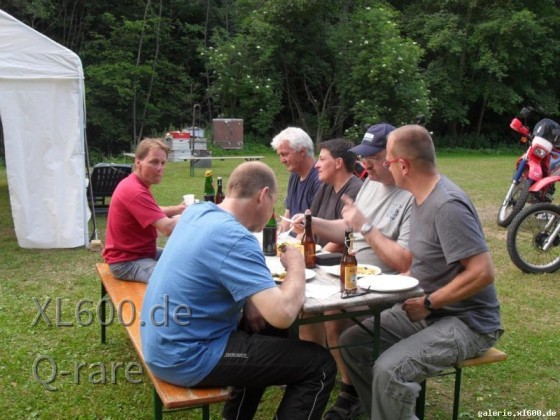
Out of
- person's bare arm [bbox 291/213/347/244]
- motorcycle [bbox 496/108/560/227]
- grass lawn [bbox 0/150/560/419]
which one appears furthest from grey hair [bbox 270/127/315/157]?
motorcycle [bbox 496/108/560/227]

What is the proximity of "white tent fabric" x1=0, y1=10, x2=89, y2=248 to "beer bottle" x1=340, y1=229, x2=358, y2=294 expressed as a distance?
172 inches

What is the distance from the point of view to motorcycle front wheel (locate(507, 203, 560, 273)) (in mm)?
5242

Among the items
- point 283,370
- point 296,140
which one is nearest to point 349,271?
point 283,370

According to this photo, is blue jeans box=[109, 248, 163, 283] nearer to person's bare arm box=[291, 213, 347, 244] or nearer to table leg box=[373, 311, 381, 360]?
person's bare arm box=[291, 213, 347, 244]

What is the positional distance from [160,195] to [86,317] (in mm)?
5301

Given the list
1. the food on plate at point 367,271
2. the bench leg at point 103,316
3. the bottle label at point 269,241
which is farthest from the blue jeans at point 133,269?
the food on plate at point 367,271

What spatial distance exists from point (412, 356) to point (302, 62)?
1858 cm

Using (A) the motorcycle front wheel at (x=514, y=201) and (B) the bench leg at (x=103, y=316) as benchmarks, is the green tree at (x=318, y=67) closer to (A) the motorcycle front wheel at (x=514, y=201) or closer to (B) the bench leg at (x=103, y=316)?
(A) the motorcycle front wheel at (x=514, y=201)

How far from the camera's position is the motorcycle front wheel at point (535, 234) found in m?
5.24

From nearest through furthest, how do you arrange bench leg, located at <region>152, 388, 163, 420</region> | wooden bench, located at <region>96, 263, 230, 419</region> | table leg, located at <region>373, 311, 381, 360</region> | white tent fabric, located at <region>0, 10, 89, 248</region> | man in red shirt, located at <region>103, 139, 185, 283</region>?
1. wooden bench, located at <region>96, 263, 230, 419</region>
2. bench leg, located at <region>152, 388, 163, 420</region>
3. table leg, located at <region>373, 311, 381, 360</region>
4. man in red shirt, located at <region>103, 139, 185, 283</region>
5. white tent fabric, located at <region>0, 10, 89, 248</region>

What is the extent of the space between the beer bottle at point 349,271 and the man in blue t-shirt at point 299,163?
1.52 meters

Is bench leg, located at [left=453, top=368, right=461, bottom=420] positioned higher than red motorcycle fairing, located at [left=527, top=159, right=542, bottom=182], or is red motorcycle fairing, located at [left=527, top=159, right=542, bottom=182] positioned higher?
red motorcycle fairing, located at [left=527, top=159, right=542, bottom=182]

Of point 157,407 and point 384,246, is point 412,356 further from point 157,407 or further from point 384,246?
point 157,407

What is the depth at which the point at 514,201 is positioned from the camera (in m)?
7.04
